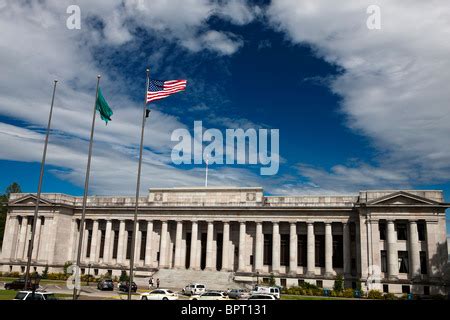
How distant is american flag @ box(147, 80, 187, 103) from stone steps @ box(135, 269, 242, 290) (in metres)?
40.3

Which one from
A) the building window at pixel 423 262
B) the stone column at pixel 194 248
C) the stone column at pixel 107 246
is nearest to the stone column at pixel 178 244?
the stone column at pixel 194 248

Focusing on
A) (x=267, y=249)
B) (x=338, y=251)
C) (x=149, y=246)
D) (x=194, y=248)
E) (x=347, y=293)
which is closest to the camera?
(x=347, y=293)

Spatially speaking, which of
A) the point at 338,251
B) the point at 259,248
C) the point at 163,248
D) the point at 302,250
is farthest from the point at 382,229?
the point at 163,248

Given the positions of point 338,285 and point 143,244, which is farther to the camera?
point 143,244

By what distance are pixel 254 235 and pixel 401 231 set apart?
2462cm

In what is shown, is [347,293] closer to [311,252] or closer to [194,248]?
[311,252]

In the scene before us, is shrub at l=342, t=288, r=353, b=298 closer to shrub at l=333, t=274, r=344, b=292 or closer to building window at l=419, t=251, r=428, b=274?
shrub at l=333, t=274, r=344, b=292

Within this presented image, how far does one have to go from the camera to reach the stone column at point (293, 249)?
69.3 metres

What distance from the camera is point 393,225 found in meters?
63.1

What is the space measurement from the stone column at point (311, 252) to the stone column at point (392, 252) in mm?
11993

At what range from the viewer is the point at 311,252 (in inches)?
2707

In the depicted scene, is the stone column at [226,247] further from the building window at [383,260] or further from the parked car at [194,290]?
the building window at [383,260]

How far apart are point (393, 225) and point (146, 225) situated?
45394 millimetres
